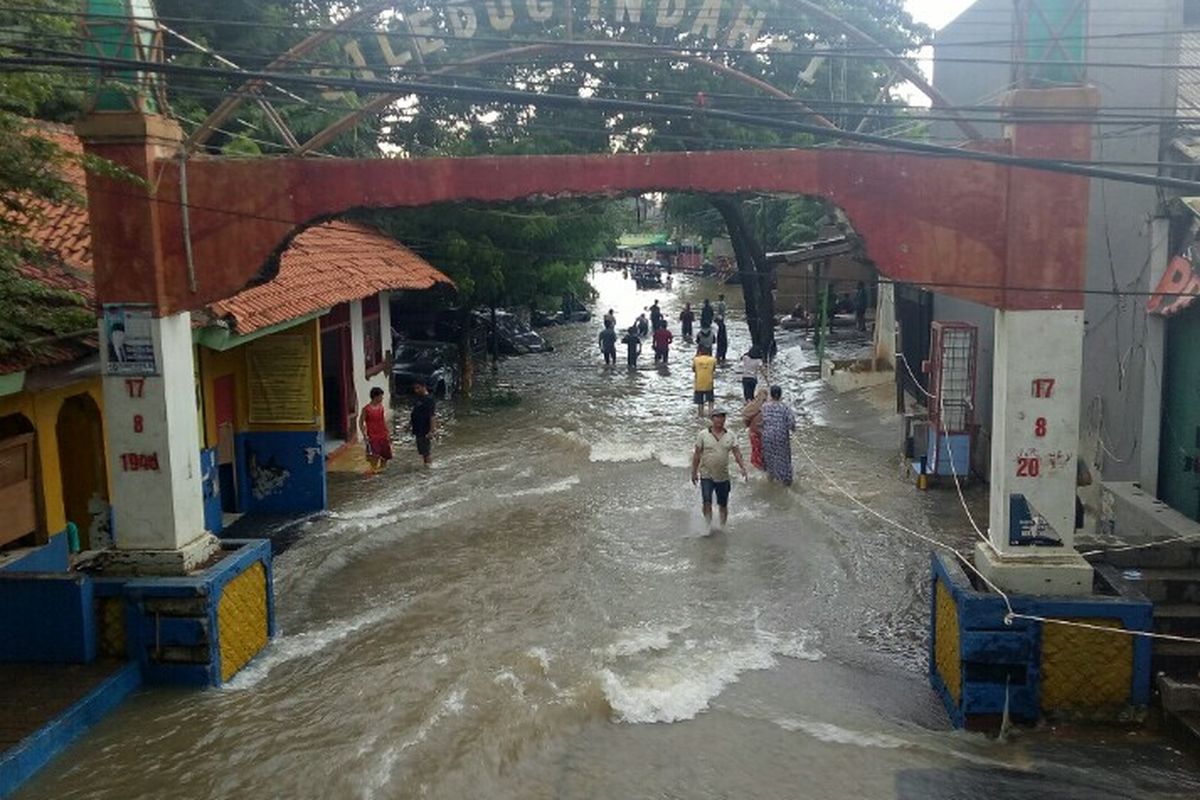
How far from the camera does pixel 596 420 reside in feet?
72.8

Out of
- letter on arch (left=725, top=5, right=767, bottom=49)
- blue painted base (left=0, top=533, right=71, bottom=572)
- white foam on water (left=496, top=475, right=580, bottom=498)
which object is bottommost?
white foam on water (left=496, top=475, right=580, bottom=498)

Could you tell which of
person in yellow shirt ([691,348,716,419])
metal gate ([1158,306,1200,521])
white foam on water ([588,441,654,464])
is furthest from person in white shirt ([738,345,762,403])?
metal gate ([1158,306,1200,521])

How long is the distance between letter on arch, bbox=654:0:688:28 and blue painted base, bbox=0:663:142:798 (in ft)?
22.1

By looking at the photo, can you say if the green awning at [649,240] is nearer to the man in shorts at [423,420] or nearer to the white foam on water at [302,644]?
the man in shorts at [423,420]

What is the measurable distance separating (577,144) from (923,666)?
15.1m

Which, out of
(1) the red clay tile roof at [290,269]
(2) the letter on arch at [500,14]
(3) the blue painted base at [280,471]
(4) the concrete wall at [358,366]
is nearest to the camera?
(2) the letter on arch at [500,14]

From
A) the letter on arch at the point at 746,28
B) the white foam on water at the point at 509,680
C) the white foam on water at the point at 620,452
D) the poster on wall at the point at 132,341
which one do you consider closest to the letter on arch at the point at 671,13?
the letter on arch at the point at 746,28

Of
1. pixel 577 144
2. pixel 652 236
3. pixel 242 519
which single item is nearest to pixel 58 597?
pixel 242 519

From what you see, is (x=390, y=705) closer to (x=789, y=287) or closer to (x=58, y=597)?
(x=58, y=597)

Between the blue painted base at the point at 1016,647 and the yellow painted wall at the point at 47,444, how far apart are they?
327 inches

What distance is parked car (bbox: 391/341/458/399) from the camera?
25.4 m

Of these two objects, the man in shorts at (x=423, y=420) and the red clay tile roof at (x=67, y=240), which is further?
the man in shorts at (x=423, y=420)

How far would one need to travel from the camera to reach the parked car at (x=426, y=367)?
2538 cm

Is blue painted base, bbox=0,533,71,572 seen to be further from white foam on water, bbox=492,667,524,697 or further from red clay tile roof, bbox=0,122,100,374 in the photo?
white foam on water, bbox=492,667,524,697
